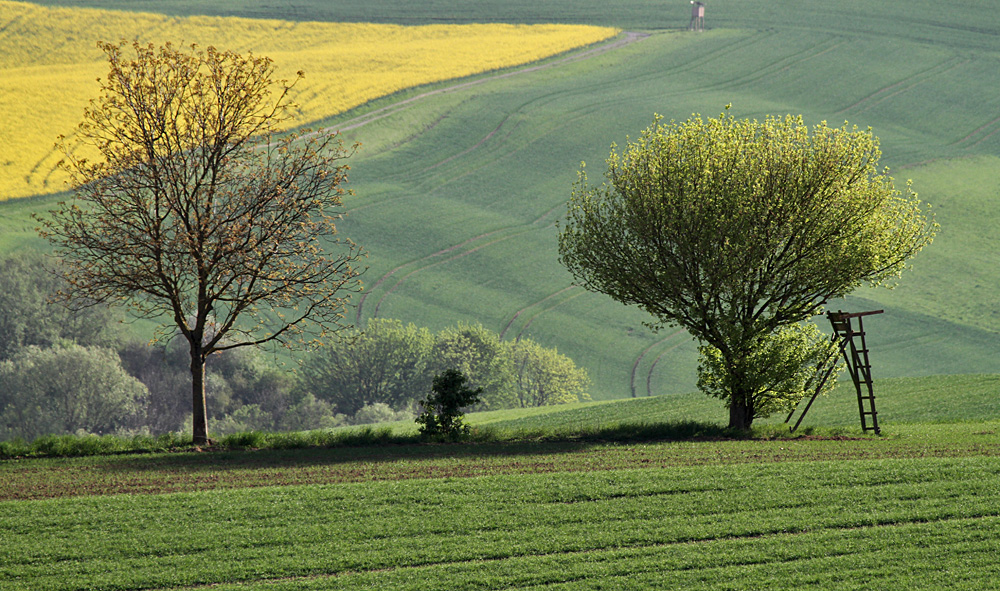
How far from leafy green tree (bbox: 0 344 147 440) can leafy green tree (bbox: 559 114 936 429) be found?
2875 inches

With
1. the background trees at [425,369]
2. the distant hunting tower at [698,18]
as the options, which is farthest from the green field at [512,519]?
the distant hunting tower at [698,18]

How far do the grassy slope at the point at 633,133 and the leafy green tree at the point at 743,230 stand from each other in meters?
53.7

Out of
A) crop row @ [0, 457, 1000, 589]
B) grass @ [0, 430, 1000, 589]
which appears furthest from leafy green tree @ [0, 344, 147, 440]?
crop row @ [0, 457, 1000, 589]

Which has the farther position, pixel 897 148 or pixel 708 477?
pixel 897 148

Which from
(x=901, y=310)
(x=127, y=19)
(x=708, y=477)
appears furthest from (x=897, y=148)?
(x=127, y=19)

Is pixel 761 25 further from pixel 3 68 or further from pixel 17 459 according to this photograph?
pixel 17 459

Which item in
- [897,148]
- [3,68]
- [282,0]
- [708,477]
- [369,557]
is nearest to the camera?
[369,557]

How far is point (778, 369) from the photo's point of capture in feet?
112

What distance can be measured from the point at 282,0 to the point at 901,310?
138 metres

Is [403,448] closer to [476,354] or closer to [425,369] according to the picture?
[476,354]

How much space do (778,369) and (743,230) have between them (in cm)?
600

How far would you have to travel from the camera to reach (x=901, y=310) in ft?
303

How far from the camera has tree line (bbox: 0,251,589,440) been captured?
90188 millimetres

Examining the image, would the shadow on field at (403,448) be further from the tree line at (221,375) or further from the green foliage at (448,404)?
the tree line at (221,375)
